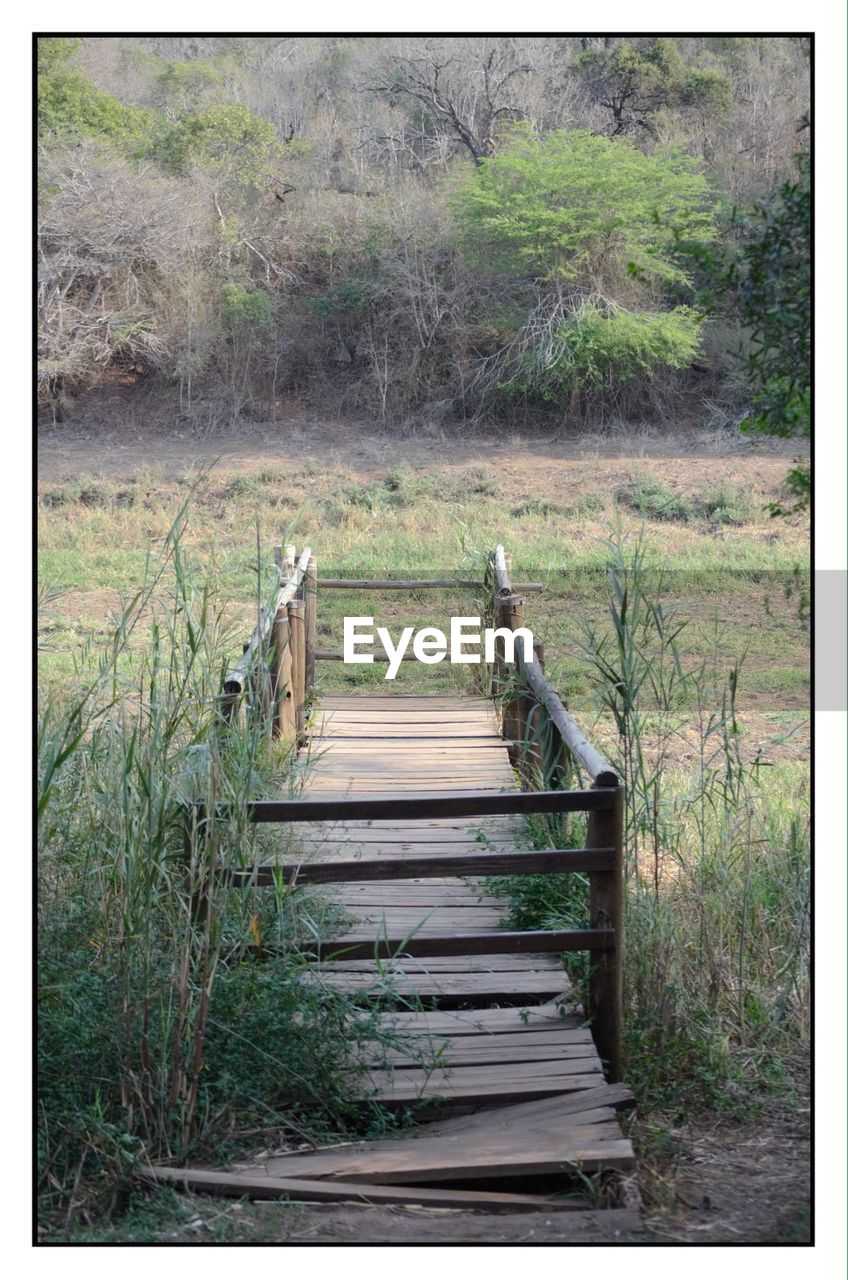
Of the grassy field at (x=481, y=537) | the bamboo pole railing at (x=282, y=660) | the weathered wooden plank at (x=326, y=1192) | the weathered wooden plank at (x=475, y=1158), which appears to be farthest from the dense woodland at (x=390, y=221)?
the weathered wooden plank at (x=326, y=1192)

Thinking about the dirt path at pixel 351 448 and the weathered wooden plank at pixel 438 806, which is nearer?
the weathered wooden plank at pixel 438 806

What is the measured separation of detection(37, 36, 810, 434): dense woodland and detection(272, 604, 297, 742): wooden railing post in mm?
11921

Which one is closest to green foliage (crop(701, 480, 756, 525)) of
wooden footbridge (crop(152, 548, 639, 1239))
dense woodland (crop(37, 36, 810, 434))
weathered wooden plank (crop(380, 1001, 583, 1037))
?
dense woodland (crop(37, 36, 810, 434))

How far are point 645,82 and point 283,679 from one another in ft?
46.6

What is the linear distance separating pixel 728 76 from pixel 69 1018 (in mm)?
15686

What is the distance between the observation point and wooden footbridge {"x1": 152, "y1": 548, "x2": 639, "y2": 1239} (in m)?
1.91

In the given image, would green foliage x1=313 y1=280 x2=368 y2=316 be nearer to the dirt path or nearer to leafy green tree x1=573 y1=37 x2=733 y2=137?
the dirt path

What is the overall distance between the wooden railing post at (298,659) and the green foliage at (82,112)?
13.0 m

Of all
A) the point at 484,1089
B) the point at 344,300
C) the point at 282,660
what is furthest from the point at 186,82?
the point at 484,1089

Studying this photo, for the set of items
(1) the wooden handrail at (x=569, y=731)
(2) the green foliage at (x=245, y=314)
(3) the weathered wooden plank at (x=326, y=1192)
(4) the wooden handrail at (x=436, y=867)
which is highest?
(2) the green foliage at (x=245, y=314)

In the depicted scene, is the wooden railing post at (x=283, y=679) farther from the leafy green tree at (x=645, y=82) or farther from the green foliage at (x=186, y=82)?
the green foliage at (x=186, y=82)

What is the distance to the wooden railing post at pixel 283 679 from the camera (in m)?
3.47

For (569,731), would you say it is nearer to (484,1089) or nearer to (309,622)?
(484,1089)
